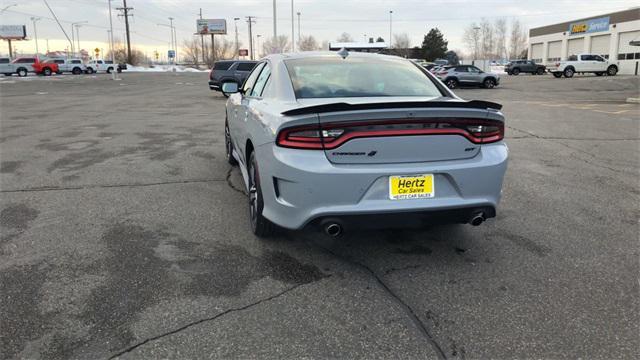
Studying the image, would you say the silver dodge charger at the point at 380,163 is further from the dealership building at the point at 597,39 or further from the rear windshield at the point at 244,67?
the dealership building at the point at 597,39

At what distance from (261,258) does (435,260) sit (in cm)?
134

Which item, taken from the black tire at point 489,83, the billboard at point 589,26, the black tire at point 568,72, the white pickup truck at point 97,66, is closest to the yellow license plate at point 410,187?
the black tire at point 489,83

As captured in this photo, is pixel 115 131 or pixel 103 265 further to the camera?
pixel 115 131

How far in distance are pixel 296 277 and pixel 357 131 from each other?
1.12m

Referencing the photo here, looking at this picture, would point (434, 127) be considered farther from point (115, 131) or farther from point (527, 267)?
point (115, 131)

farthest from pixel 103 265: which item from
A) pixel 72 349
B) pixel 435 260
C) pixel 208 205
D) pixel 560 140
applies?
pixel 560 140

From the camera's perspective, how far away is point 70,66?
58719 millimetres

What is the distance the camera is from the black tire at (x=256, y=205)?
13.2 ft

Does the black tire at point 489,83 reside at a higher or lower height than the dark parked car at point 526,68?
lower

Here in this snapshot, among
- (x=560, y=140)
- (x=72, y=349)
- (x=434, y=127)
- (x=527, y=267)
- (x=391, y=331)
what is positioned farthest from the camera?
(x=560, y=140)

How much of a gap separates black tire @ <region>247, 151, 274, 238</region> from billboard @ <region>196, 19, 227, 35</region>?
11127 centimetres

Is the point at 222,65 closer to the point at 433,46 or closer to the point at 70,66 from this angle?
the point at 70,66

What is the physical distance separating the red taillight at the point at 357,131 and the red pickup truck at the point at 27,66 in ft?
189

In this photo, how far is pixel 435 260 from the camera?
12.8 ft
